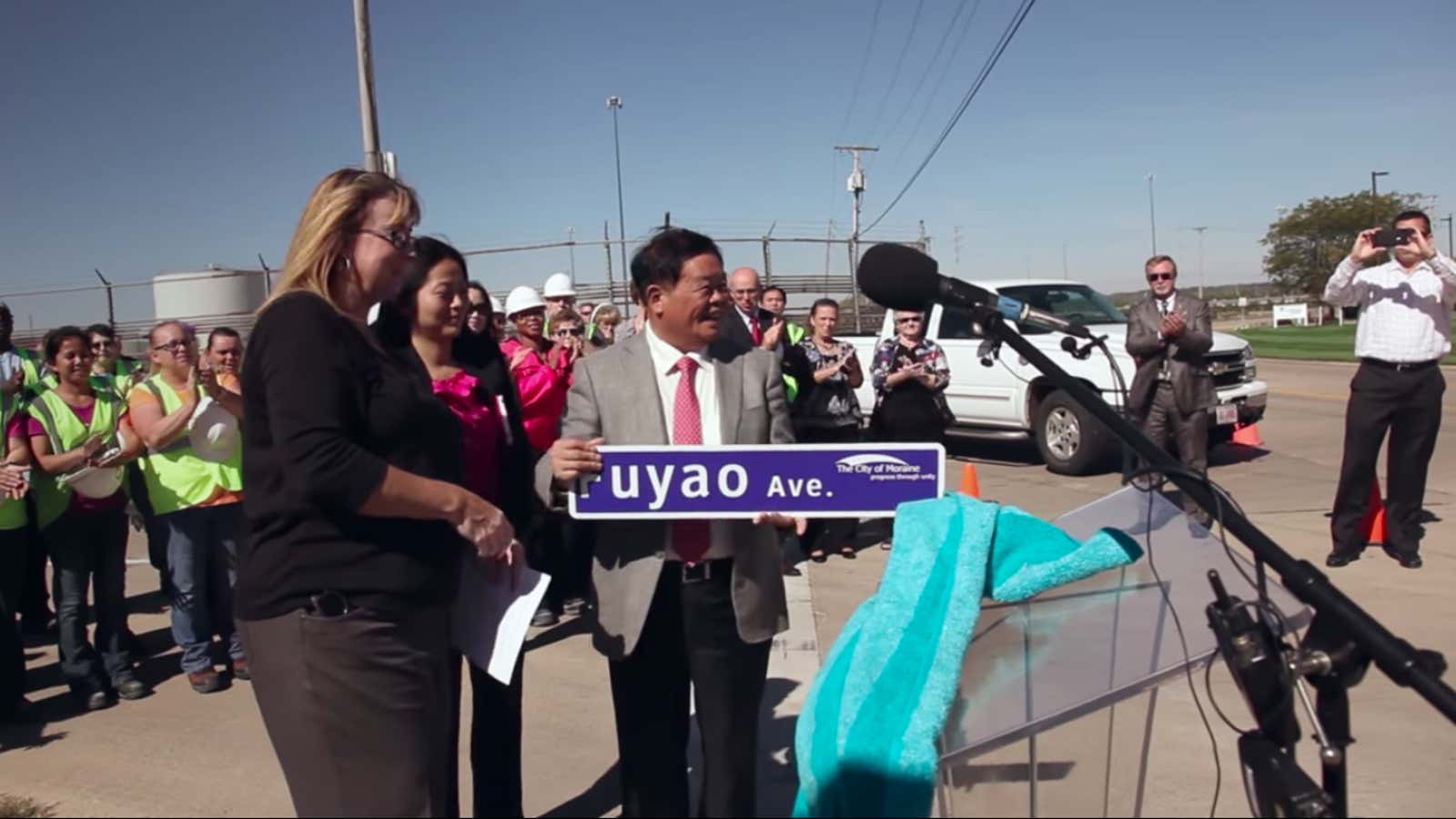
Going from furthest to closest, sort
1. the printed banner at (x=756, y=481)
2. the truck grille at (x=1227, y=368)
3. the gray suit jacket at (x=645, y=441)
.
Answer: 1. the truck grille at (x=1227, y=368)
2. the gray suit jacket at (x=645, y=441)
3. the printed banner at (x=756, y=481)

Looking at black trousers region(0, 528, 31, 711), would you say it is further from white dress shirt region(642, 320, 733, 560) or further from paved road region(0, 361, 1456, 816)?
white dress shirt region(642, 320, 733, 560)

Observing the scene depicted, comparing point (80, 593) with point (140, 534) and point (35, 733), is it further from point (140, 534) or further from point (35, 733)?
point (140, 534)

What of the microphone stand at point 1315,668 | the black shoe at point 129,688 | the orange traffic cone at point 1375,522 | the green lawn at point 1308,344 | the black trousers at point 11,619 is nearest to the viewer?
the microphone stand at point 1315,668

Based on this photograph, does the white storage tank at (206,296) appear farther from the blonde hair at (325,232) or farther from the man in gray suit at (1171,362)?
the blonde hair at (325,232)

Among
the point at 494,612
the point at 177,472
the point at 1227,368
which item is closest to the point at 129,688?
the point at 177,472

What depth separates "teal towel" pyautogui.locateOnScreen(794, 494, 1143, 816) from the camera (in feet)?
4.89

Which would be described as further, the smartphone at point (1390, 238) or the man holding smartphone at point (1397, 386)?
the man holding smartphone at point (1397, 386)

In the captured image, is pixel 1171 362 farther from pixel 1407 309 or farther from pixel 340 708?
pixel 340 708

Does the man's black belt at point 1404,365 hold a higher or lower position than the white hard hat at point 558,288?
lower

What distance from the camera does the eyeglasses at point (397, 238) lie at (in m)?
2.23

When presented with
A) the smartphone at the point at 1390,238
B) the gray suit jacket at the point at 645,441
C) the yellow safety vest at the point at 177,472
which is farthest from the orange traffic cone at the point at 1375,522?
the yellow safety vest at the point at 177,472

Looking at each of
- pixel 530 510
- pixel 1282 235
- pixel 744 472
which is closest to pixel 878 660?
pixel 744 472

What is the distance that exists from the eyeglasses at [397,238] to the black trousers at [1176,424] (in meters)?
6.86

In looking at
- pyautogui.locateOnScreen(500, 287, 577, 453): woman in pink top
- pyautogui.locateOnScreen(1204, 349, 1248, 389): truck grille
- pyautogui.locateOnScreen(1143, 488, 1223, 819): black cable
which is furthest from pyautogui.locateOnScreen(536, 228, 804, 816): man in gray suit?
pyautogui.locateOnScreen(1204, 349, 1248, 389): truck grille
